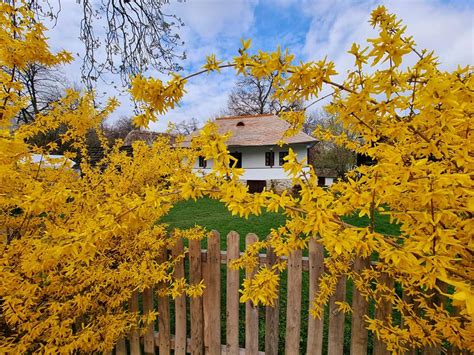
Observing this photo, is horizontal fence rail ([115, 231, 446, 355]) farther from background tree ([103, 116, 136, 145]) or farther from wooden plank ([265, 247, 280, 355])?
background tree ([103, 116, 136, 145])

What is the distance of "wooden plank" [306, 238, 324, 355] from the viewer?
2426 millimetres

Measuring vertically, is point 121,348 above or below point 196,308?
below

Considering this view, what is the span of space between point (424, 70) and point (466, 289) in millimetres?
810

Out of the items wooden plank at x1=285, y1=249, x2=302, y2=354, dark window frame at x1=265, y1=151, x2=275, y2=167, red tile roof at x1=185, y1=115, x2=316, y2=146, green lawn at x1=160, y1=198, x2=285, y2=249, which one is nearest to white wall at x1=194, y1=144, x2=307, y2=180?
dark window frame at x1=265, y1=151, x2=275, y2=167

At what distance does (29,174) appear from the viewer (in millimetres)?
2096

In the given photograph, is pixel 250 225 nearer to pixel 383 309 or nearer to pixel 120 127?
pixel 383 309

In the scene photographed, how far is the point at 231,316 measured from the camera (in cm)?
270

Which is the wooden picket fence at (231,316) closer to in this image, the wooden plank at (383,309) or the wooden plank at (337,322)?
the wooden plank at (337,322)

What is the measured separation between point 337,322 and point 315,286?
368 mm

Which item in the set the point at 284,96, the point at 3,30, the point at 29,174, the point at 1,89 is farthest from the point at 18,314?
the point at 284,96

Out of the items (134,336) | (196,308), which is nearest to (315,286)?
(196,308)

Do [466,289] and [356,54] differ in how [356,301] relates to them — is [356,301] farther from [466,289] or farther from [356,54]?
[356,54]

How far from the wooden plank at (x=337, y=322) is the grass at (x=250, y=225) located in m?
0.69

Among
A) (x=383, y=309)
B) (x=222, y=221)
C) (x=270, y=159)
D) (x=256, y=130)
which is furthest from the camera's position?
(x=256, y=130)
